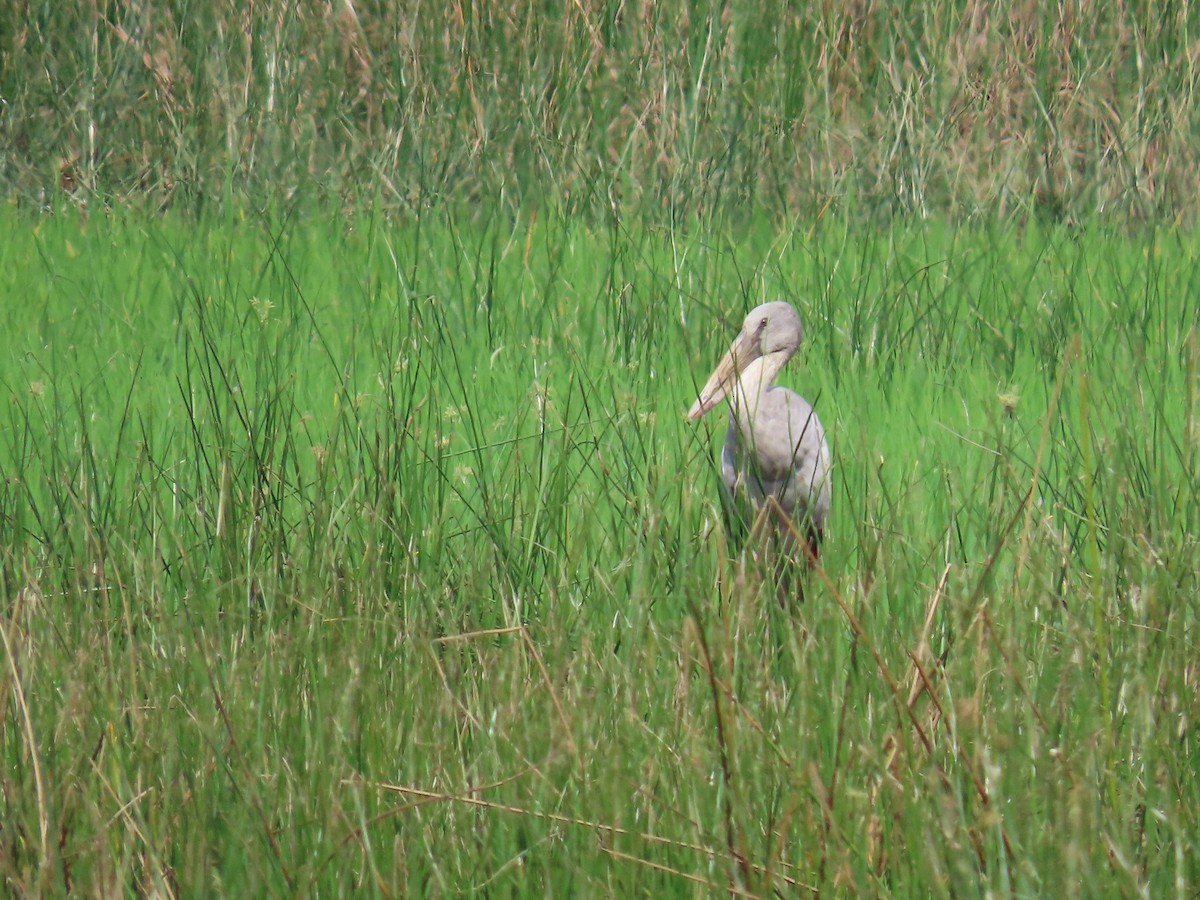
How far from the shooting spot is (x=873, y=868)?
1.60 metres

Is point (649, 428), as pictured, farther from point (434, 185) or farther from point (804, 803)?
point (434, 185)

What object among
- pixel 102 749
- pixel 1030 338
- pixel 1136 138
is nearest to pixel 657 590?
pixel 102 749

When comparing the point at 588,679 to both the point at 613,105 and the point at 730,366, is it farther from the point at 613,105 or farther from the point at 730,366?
the point at 613,105

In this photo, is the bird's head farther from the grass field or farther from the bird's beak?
the grass field

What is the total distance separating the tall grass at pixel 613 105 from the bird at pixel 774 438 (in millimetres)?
2152

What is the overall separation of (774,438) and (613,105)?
132 inches

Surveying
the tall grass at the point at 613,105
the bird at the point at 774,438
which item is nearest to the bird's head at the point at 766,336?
the bird at the point at 774,438

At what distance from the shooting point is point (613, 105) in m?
5.93

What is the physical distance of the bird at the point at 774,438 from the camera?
8.79ft

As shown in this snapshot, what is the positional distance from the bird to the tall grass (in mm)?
2152

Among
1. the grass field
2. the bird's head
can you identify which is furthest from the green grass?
the bird's head

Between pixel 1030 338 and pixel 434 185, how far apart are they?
246 cm

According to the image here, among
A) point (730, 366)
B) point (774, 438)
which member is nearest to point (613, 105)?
point (730, 366)

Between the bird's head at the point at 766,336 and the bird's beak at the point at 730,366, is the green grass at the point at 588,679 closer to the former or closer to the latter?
the bird's beak at the point at 730,366
